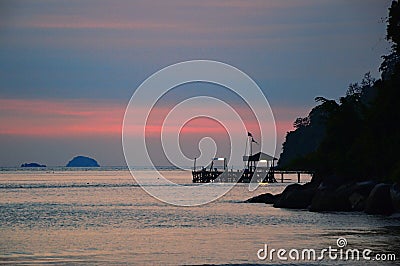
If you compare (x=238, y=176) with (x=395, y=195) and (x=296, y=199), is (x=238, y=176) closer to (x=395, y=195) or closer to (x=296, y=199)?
(x=296, y=199)

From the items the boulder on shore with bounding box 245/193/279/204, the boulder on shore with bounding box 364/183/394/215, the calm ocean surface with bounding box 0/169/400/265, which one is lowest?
the calm ocean surface with bounding box 0/169/400/265

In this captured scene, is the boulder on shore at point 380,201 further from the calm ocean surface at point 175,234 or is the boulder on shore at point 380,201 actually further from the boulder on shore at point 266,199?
the boulder on shore at point 266,199

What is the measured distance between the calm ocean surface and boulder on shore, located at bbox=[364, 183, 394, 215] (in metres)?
0.80

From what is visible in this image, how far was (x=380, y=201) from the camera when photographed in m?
50.0

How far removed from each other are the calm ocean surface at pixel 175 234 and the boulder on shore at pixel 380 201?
80 cm

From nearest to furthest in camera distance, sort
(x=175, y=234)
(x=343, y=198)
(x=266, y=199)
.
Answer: (x=175, y=234) < (x=343, y=198) < (x=266, y=199)

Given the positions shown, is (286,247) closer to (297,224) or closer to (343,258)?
(343,258)

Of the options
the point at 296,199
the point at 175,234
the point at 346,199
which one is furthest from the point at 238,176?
the point at 175,234

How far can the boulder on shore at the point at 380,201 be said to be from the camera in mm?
49406

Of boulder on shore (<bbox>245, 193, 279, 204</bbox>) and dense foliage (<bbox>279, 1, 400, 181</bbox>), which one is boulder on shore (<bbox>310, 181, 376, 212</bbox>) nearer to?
dense foliage (<bbox>279, 1, 400, 181</bbox>)

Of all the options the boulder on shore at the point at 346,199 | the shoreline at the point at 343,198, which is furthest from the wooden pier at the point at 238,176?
the boulder on shore at the point at 346,199

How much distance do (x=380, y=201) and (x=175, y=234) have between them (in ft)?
47.5

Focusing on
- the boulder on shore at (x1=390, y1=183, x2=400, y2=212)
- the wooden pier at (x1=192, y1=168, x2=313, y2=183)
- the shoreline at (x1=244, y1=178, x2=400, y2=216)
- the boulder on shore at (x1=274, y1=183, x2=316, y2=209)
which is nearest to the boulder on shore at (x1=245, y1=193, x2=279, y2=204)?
the shoreline at (x1=244, y1=178, x2=400, y2=216)

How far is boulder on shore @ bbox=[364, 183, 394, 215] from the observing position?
49.4 m
